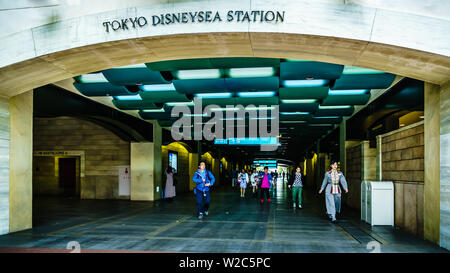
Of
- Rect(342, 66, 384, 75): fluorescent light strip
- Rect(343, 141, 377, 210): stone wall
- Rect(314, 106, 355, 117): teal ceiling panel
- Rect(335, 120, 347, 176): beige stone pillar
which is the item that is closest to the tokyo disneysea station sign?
Rect(342, 66, 384, 75): fluorescent light strip

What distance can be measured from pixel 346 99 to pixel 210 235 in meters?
7.13

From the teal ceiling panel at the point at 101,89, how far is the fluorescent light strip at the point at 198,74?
191cm

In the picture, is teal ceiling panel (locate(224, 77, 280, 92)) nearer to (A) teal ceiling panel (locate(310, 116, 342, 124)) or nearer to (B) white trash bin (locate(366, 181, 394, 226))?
(B) white trash bin (locate(366, 181, 394, 226))

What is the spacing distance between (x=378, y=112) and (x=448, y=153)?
5589 mm

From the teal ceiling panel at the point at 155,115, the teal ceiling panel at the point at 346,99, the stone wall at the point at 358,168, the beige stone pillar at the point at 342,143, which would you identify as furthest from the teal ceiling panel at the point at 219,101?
the beige stone pillar at the point at 342,143

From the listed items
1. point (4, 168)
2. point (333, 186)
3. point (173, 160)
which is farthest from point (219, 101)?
point (173, 160)

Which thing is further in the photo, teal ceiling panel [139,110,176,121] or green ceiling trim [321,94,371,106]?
teal ceiling panel [139,110,176,121]

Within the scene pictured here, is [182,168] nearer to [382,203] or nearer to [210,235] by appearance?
[382,203]

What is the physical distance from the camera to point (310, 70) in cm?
919

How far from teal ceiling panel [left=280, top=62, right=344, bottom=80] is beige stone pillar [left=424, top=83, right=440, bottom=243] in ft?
7.01

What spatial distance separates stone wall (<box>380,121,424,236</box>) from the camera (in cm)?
811

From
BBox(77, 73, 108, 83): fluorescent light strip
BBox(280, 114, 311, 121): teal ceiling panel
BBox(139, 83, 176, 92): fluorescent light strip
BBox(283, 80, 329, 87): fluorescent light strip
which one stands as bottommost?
BBox(280, 114, 311, 121): teal ceiling panel

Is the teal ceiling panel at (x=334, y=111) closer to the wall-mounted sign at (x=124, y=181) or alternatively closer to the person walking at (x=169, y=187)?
the person walking at (x=169, y=187)

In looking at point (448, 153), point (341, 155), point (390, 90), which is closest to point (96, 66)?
point (448, 153)
